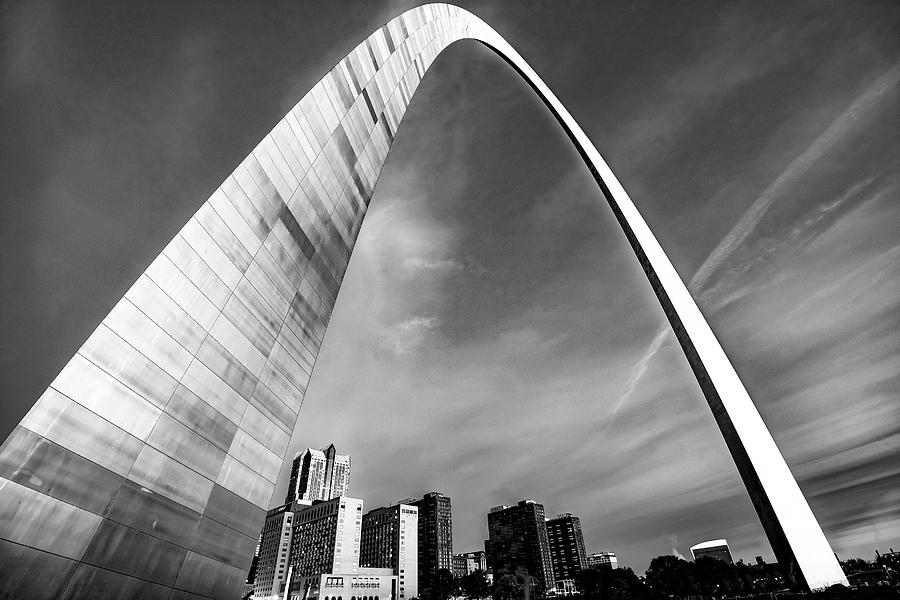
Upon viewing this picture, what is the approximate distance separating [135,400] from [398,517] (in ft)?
566

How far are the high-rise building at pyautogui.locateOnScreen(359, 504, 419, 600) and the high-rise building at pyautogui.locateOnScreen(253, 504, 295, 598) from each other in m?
31.9

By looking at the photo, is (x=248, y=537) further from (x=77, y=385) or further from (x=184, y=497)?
(x=77, y=385)

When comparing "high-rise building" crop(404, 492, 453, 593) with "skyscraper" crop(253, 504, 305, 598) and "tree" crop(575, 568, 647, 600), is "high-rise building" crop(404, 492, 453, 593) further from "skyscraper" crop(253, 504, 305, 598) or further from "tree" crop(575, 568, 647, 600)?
"tree" crop(575, 568, 647, 600)

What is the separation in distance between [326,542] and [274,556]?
35.4m

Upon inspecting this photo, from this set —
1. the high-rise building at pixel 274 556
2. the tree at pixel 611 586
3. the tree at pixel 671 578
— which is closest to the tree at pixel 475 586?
the tree at pixel 611 586

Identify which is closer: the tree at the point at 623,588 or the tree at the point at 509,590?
the tree at the point at 623,588

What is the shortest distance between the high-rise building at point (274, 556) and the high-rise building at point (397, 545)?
31.9 meters

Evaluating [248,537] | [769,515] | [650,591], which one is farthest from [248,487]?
[650,591]

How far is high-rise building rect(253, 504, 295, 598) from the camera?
520 feet

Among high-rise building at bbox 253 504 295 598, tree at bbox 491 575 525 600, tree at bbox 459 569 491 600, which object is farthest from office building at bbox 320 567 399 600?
tree at bbox 491 575 525 600

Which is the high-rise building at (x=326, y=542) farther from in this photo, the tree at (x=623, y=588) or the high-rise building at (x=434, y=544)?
the tree at (x=623, y=588)

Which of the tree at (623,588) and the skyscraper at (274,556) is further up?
the skyscraper at (274,556)

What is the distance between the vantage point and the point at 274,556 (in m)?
164

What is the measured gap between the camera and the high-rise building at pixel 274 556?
158550mm
